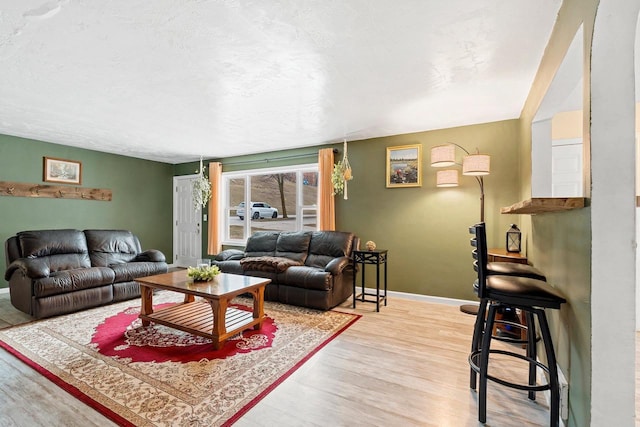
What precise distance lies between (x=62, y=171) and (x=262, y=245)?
3.71 meters

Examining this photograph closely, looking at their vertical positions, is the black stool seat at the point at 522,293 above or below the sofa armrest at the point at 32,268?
above

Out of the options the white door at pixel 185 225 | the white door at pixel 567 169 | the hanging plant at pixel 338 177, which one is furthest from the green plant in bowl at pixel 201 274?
the white door at pixel 567 169

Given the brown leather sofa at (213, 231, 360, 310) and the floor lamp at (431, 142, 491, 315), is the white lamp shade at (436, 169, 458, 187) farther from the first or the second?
the brown leather sofa at (213, 231, 360, 310)

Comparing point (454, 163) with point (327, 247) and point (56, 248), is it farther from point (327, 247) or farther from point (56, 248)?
point (56, 248)

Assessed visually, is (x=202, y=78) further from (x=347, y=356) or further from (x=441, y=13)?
(x=347, y=356)

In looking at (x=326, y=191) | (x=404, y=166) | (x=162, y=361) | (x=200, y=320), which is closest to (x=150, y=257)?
(x=200, y=320)

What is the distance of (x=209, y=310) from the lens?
323 cm

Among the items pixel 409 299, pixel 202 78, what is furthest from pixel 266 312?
pixel 202 78

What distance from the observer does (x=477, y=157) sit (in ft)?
10.9

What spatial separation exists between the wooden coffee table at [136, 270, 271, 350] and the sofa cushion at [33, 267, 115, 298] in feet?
3.44

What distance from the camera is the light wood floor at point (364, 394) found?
1720 mm

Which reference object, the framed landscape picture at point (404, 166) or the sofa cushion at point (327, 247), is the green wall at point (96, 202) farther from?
the framed landscape picture at point (404, 166)

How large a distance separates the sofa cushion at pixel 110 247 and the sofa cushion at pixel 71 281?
66 centimetres

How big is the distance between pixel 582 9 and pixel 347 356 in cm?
267
